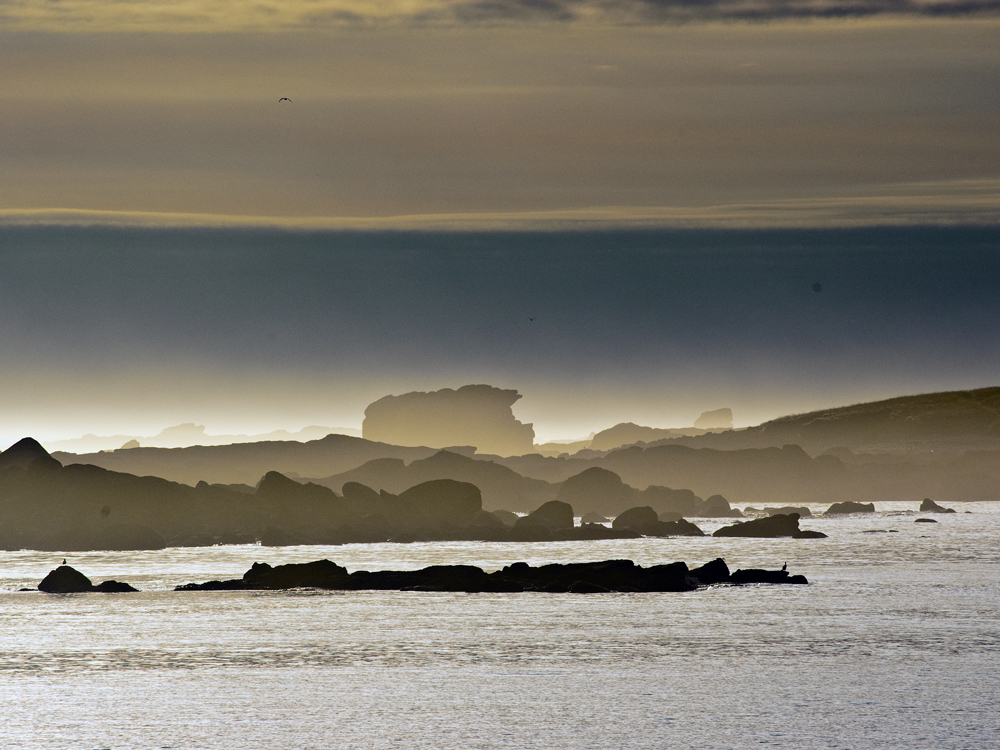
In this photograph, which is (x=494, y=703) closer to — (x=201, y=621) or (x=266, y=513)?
(x=201, y=621)

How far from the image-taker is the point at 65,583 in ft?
268

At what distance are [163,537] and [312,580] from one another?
2908 inches

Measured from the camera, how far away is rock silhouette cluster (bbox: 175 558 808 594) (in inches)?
3255

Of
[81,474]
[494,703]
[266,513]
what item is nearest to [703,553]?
[266,513]

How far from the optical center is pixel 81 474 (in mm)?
151625

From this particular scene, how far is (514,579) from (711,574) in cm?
1309

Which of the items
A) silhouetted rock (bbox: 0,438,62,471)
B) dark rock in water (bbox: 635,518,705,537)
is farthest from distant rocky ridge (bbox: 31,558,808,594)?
dark rock in water (bbox: 635,518,705,537)

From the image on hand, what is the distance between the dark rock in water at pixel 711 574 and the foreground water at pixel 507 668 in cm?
565

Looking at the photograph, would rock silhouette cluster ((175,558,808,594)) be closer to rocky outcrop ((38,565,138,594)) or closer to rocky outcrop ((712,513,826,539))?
rocky outcrop ((38,565,138,594))

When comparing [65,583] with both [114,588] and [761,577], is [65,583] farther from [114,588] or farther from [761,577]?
[761,577]

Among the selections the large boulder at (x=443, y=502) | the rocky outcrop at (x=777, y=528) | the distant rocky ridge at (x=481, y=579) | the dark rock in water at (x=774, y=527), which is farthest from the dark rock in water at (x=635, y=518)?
the distant rocky ridge at (x=481, y=579)

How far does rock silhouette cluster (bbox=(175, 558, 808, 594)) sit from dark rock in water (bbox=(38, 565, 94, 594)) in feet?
19.4

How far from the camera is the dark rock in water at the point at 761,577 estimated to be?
284ft

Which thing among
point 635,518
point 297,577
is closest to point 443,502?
point 635,518
